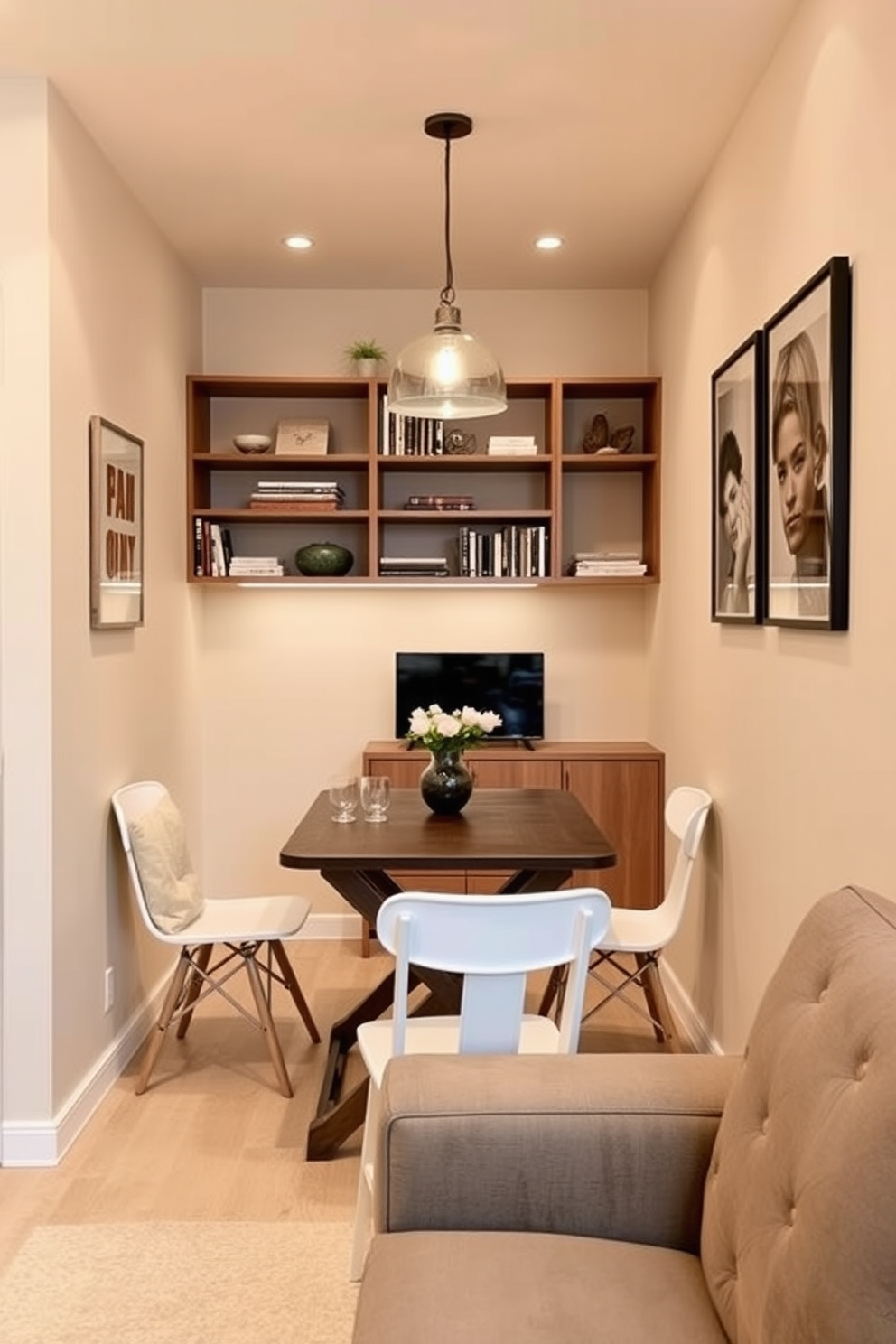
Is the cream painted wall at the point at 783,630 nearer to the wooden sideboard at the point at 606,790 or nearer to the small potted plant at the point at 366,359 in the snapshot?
the wooden sideboard at the point at 606,790

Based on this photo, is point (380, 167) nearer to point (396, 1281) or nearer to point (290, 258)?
point (290, 258)

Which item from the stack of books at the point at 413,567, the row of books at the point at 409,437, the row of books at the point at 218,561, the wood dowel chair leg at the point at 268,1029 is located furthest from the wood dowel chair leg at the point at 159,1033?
the row of books at the point at 409,437

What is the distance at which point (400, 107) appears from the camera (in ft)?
9.98

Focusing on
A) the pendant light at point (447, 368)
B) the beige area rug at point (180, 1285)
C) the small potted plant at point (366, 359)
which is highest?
the small potted plant at point (366, 359)

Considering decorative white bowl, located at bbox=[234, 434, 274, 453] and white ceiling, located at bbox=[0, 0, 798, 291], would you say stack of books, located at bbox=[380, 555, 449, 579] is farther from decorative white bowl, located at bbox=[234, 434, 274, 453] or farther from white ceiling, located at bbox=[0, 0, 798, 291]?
white ceiling, located at bbox=[0, 0, 798, 291]

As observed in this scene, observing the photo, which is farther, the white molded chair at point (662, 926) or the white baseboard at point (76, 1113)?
the white molded chair at point (662, 926)

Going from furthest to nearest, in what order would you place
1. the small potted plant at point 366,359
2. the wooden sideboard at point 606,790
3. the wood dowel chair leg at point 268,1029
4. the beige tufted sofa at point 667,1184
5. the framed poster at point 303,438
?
the framed poster at point 303,438, the small potted plant at point 366,359, the wooden sideboard at point 606,790, the wood dowel chair leg at point 268,1029, the beige tufted sofa at point 667,1184

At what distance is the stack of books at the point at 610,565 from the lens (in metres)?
4.56

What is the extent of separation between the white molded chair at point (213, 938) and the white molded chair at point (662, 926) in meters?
0.96

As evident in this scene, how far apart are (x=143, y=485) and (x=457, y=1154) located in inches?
108

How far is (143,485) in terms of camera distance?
148 inches

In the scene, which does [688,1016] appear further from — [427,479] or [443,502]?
[427,479]

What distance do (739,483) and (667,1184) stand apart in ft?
6.60

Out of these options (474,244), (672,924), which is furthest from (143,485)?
(672,924)
